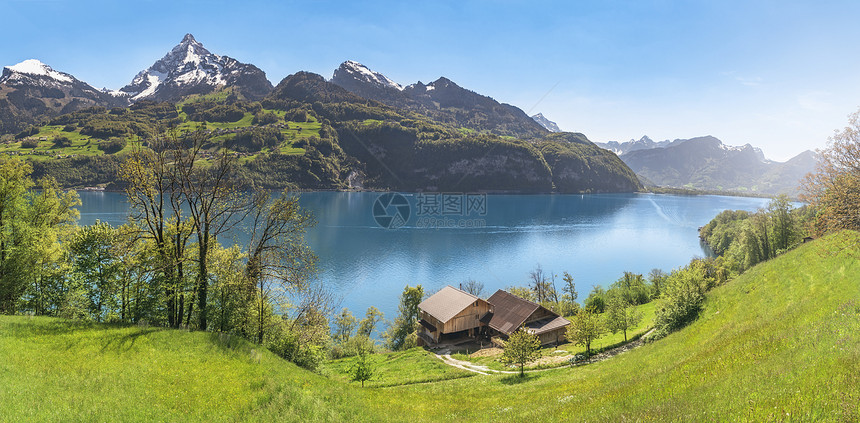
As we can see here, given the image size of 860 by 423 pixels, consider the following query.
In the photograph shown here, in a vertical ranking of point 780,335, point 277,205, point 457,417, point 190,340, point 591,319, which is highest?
point 277,205

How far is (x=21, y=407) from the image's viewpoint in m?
10.7

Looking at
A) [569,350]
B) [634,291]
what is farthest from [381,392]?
[634,291]

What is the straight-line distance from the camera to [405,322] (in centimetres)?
5725

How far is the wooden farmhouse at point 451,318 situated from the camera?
168ft

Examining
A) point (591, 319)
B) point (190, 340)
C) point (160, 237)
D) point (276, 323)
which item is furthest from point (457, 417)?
point (591, 319)

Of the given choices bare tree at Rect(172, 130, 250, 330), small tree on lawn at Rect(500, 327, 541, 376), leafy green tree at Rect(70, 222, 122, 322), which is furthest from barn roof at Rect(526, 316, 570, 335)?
leafy green tree at Rect(70, 222, 122, 322)

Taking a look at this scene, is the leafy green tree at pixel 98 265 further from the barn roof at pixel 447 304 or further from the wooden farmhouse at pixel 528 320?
the wooden farmhouse at pixel 528 320

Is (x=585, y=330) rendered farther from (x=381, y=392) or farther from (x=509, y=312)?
(x=381, y=392)

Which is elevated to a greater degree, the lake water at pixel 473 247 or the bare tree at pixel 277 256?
the bare tree at pixel 277 256

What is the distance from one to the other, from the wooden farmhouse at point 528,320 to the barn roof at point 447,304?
431 cm

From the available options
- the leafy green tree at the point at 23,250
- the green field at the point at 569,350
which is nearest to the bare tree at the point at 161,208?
the leafy green tree at the point at 23,250

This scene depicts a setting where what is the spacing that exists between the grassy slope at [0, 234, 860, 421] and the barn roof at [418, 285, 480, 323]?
1170 inches

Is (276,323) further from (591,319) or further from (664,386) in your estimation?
(591,319)

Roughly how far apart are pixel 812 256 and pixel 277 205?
131 ft
